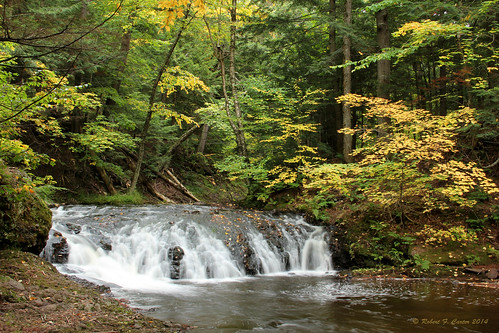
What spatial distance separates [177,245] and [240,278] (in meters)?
1.88

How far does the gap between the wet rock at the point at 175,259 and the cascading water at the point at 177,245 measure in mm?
24

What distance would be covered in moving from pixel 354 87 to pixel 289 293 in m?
11.7

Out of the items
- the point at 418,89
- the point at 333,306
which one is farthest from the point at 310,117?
the point at 333,306

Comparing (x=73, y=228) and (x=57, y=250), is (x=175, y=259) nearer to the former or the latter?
(x=57, y=250)

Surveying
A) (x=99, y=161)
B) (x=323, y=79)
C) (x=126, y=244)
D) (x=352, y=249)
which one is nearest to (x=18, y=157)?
(x=126, y=244)

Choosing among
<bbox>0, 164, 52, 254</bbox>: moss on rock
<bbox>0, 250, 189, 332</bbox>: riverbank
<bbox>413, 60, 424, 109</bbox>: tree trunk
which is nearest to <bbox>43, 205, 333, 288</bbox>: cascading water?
<bbox>0, 164, 52, 254</bbox>: moss on rock

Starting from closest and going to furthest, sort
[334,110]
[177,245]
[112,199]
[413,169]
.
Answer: [177,245]
[413,169]
[112,199]
[334,110]

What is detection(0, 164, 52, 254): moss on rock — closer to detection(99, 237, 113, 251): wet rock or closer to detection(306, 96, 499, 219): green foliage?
detection(99, 237, 113, 251): wet rock

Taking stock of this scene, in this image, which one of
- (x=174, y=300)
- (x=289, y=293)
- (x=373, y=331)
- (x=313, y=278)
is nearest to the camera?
(x=373, y=331)

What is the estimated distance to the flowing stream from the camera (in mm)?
4836

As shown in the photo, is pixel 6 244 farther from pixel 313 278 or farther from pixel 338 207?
pixel 338 207

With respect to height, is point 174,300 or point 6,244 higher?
point 6,244

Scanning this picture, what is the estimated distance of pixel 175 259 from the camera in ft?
26.2

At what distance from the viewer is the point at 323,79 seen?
49.3 ft
